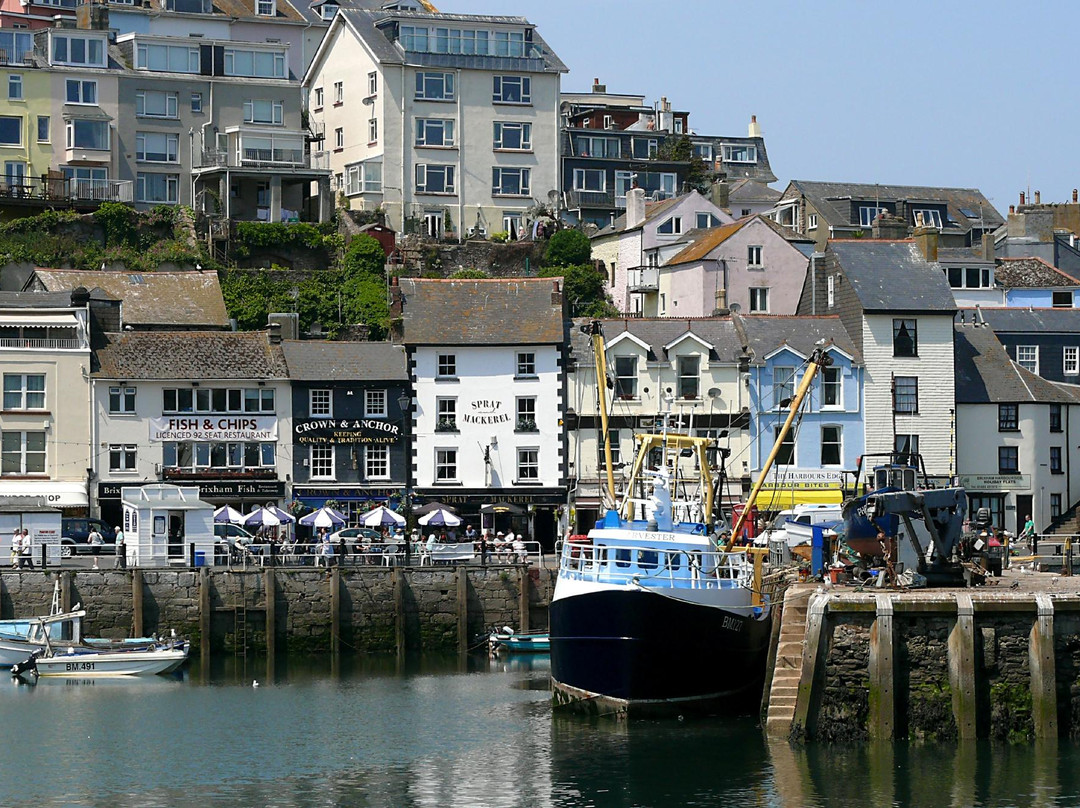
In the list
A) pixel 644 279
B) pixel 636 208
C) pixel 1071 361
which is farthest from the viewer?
pixel 636 208

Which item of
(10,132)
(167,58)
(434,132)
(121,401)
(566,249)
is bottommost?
(121,401)

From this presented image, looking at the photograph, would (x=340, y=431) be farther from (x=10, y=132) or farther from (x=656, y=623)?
(x=656, y=623)

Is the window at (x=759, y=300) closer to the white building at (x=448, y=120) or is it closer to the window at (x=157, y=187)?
the white building at (x=448, y=120)

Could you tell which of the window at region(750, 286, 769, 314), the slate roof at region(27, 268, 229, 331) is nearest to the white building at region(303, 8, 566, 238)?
the window at region(750, 286, 769, 314)

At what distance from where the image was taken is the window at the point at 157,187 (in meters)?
88.1

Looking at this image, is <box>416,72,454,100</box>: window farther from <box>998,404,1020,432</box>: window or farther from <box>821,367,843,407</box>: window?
<box>998,404,1020,432</box>: window

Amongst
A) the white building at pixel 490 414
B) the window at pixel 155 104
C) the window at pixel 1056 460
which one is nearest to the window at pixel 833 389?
the window at pixel 1056 460

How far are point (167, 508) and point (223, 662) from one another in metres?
5.58

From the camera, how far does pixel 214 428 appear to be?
7050cm

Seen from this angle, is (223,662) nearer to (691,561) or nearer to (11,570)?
(11,570)

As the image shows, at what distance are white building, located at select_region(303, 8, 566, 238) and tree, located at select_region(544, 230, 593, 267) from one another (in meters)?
3.79

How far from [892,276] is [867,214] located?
23.2 m

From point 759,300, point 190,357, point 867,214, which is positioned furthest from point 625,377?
point 867,214

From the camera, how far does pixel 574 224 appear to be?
313ft
